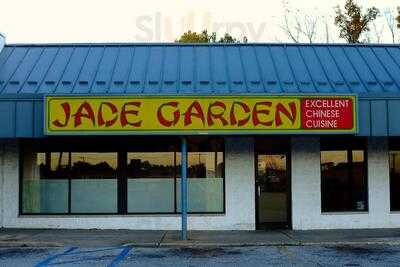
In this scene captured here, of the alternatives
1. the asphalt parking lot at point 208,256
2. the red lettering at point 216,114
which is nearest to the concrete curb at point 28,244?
the asphalt parking lot at point 208,256

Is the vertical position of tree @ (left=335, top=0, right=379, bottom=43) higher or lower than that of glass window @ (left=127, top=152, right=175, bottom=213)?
higher

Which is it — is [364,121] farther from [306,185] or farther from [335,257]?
[335,257]

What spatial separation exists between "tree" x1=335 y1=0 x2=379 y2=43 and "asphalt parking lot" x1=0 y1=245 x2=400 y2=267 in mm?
30719

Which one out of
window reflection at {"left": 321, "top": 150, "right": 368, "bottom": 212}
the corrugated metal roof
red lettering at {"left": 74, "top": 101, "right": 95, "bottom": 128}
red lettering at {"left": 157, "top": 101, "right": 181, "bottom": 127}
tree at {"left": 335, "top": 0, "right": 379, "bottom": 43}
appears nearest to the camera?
red lettering at {"left": 157, "top": 101, "right": 181, "bottom": 127}

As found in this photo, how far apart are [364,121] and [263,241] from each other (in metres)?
4.00

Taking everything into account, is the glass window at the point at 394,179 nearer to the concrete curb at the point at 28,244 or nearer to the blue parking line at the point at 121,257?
the blue parking line at the point at 121,257

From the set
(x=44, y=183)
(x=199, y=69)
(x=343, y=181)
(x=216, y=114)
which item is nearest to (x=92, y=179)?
(x=44, y=183)

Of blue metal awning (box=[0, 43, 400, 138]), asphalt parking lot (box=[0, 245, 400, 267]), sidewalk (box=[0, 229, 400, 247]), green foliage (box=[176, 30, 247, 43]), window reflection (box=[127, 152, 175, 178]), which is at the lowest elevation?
asphalt parking lot (box=[0, 245, 400, 267])

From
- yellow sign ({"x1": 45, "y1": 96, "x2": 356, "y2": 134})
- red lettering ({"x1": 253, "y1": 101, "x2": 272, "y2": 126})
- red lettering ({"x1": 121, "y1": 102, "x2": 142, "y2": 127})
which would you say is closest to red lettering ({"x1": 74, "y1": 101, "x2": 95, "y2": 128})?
yellow sign ({"x1": 45, "y1": 96, "x2": 356, "y2": 134})

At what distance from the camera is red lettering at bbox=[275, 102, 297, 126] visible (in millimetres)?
14266

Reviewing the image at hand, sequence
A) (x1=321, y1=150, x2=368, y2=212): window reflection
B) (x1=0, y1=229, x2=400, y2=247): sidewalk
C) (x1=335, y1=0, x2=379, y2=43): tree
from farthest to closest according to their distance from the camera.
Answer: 1. (x1=335, y1=0, x2=379, y2=43): tree
2. (x1=321, y1=150, x2=368, y2=212): window reflection
3. (x1=0, y1=229, x2=400, y2=247): sidewalk

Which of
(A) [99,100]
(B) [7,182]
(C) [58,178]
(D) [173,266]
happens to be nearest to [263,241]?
(D) [173,266]

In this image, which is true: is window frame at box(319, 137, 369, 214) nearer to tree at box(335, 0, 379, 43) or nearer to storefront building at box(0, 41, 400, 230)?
storefront building at box(0, 41, 400, 230)

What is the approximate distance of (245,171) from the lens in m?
16.5
